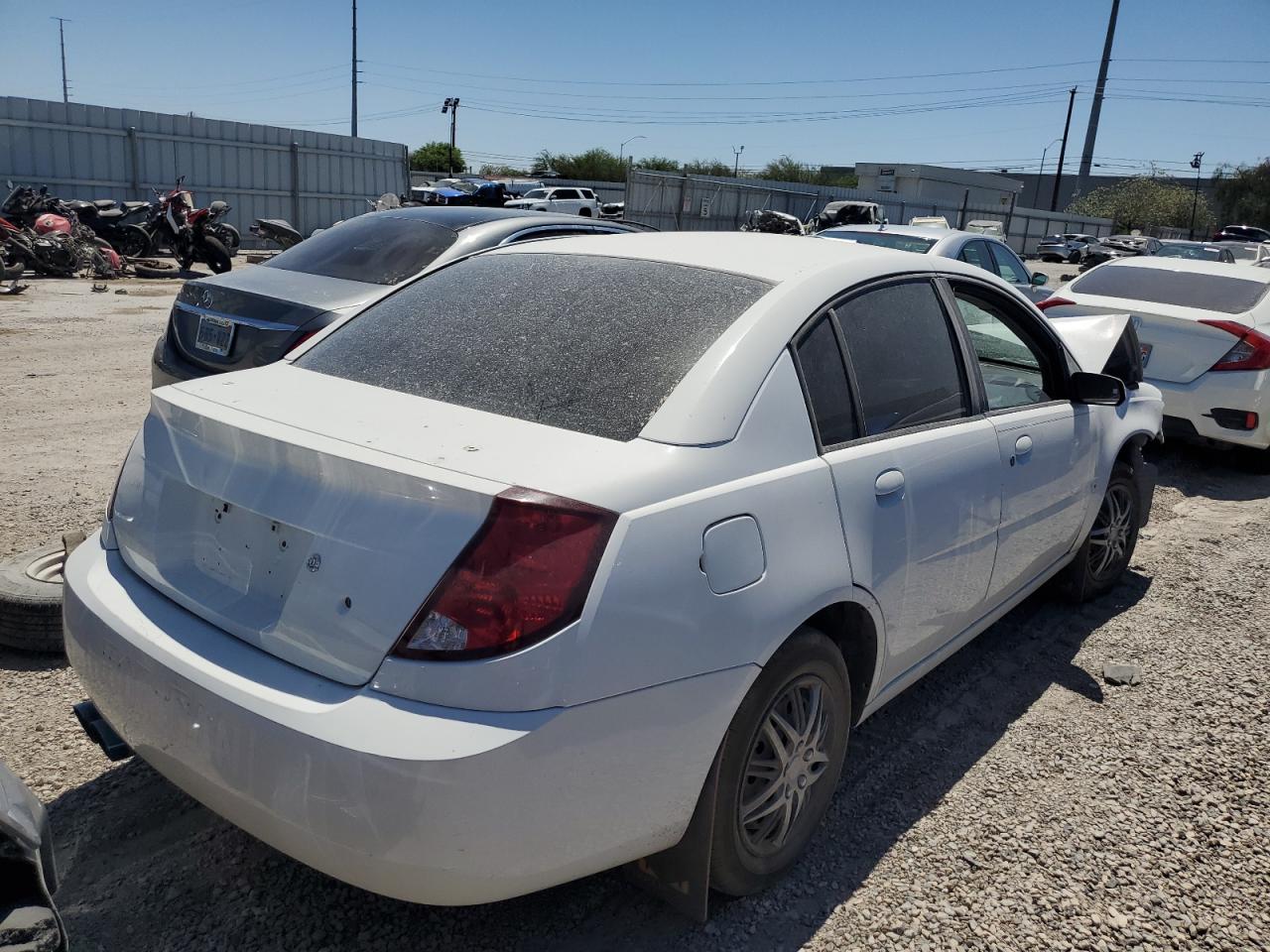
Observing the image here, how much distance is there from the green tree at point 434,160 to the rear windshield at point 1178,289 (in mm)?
71885

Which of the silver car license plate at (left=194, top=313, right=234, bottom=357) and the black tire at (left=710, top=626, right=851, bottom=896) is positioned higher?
the silver car license plate at (left=194, top=313, right=234, bottom=357)

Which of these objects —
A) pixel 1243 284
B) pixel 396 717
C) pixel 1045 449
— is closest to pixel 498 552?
pixel 396 717

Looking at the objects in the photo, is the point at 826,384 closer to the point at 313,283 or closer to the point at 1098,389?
the point at 1098,389

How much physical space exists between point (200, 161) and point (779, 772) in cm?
2528

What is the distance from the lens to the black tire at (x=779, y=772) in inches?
93.3

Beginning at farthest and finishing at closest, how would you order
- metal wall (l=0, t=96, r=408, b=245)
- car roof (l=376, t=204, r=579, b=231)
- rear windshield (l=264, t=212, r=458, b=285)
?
1. metal wall (l=0, t=96, r=408, b=245)
2. car roof (l=376, t=204, r=579, b=231)
3. rear windshield (l=264, t=212, r=458, b=285)

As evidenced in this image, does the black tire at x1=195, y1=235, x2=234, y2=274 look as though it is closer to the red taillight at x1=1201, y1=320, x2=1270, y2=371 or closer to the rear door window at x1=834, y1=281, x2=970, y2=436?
the red taillight at x1=1201, y1=320, x2=1270, y2=371

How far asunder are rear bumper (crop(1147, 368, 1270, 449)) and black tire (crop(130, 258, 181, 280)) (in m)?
16.0

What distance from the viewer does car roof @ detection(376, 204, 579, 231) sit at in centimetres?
635

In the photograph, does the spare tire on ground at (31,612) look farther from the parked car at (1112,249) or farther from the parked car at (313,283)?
the parked car at (1112,249)

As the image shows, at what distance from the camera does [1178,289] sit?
8.07 m

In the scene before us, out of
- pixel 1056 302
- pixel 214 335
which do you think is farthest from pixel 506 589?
pixel 1056 302

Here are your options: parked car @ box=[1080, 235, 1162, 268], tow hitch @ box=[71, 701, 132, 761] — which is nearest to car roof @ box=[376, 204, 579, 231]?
tow hitch @ box=[71, 701, 132, 761]

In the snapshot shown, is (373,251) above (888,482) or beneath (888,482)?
above
